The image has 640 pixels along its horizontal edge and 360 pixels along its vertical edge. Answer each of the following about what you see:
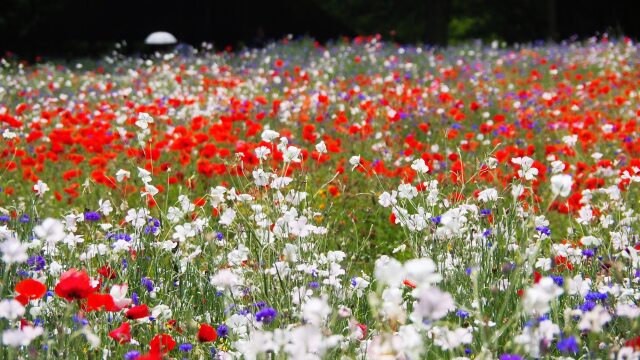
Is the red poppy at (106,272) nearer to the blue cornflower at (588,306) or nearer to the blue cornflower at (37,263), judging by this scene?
the blue cornflower at (37,263)

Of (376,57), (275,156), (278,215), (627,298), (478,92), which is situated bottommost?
(627,298)

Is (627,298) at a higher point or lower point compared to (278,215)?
lower

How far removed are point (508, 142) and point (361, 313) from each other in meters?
3.96

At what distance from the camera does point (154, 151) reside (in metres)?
4.53

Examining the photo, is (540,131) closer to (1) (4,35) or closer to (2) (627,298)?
(2) (627,298)

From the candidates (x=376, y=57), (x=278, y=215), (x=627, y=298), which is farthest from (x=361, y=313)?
(x=376, y=57)

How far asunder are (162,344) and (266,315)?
294 mm

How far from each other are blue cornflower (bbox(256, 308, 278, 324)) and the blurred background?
44.1ft

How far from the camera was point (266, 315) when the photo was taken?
6.81 ft

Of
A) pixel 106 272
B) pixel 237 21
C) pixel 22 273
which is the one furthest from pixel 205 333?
pixel 237 21

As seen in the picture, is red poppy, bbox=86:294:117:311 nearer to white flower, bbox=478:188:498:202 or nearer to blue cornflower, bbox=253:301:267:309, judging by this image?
blue cornflower, bbox=253:301:267:309

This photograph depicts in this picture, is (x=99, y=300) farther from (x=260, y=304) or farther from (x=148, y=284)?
(x=148, y=284)

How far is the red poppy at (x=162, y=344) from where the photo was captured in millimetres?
1884

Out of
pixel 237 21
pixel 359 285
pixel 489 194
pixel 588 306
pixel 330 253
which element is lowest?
pixel 588 306
